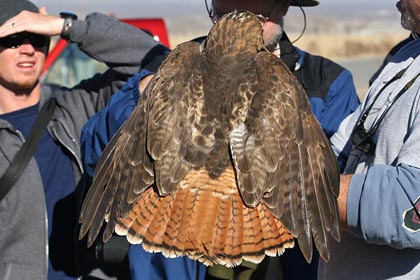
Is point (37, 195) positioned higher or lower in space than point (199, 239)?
lower

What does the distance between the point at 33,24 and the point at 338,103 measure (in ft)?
5.57

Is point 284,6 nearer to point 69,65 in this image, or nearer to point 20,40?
point 20,40

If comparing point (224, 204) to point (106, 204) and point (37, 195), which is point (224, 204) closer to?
point (106, 204)

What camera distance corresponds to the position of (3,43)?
171 inches

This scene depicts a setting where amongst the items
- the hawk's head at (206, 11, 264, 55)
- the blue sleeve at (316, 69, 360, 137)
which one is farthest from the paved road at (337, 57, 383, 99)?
the hawk's head at (206, 11, 264, 55)

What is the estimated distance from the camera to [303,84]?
395 centimetres

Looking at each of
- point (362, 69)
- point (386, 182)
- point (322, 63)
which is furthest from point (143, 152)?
point (362, 69)

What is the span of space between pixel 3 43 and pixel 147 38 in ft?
2.63

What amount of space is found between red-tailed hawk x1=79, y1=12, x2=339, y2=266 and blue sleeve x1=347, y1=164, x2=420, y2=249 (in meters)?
0.10

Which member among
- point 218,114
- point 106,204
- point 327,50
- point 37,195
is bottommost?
point 327,50

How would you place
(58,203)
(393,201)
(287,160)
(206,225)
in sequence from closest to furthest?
(206,225) → (393,201) → (287,160) → (58,203)

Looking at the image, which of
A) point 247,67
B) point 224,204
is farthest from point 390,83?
point 224,204

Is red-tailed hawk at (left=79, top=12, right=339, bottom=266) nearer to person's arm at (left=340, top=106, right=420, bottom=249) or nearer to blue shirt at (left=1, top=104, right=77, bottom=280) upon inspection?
person's arm at (left=340, top=106, right=420, bottom=249)

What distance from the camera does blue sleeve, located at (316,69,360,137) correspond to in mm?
3883
